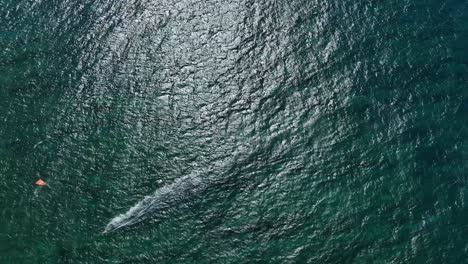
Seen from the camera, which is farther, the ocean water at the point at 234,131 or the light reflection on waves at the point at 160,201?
the light reflection on waves at the point at 160,201

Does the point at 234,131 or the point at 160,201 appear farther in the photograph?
the point at 234,131

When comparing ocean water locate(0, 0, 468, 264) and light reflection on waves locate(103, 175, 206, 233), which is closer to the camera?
ocean water locate(0, 0, 468, 264)

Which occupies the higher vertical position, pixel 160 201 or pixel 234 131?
pixel 234 131

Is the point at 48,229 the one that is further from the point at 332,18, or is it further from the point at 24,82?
the point at 332,18
